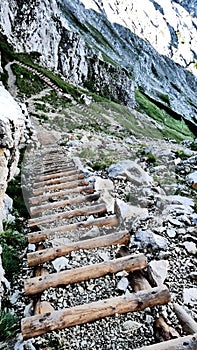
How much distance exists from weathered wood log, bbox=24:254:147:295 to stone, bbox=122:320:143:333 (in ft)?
3.00

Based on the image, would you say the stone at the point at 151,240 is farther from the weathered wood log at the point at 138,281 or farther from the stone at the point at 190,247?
the weathered wood log at the point at 138,281

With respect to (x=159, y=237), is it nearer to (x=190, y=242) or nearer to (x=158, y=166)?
(x=190, y=242)

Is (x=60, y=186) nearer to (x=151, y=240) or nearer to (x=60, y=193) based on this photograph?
(x=60, y=193)

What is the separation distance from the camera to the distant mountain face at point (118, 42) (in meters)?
64.8

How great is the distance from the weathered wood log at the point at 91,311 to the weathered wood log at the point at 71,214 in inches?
128

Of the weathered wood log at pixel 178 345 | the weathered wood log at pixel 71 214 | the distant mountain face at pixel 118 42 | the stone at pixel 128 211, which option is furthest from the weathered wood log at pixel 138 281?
the distant mountain face at pixel 118 42

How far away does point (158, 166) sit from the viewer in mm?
12062

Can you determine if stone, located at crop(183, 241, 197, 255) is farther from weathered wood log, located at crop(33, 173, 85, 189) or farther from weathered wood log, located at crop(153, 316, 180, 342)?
weathered wood log, located at crop(33, 173, 85, 189)

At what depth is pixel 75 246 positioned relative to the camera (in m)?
6.20

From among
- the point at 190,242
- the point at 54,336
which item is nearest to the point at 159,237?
the point at 190,242

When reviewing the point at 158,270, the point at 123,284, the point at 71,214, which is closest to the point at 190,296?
the point at 158,270

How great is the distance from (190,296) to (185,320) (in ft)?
2.55

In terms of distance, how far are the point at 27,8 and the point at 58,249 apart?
68.3m

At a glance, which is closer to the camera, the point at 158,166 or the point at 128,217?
the point at 128,217
